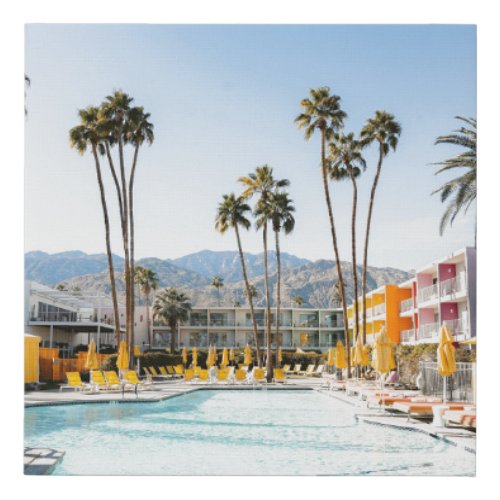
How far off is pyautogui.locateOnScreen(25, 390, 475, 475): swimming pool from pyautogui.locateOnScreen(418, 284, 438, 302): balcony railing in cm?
1826

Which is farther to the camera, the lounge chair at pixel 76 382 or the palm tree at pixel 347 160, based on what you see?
the palm tree at pixel 347 160

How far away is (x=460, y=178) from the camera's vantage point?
27.9 m

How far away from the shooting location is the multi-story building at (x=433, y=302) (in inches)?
1229

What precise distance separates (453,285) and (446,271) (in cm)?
178

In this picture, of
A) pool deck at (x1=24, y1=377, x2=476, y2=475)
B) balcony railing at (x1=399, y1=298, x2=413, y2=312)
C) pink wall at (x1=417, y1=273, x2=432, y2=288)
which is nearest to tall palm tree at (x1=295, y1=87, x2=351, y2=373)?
pool deck at (x1=24, y1=377, x2=476, y2=475)

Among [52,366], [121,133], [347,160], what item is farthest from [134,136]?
[52,366]

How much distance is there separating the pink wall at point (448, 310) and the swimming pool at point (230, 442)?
17066mm

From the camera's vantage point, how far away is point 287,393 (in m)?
28.0

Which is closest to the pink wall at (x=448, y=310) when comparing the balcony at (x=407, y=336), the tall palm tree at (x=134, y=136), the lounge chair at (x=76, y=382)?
the balcony at (x=407, y=336)

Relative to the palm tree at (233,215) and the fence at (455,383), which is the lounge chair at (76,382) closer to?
the fence at (455,383)

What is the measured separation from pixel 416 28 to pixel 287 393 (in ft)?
63.5
